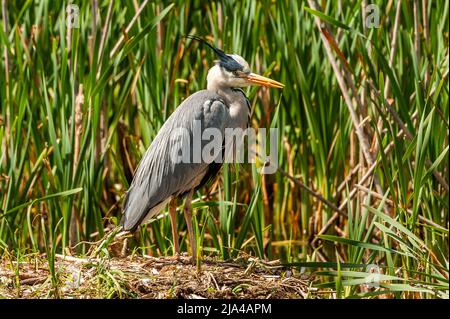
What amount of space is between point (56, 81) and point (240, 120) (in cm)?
95

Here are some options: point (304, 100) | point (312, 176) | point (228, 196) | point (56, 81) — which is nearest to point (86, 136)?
point (56, 81)

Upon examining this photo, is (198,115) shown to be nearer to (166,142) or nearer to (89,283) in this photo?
(166,142)

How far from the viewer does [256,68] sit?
4.97 meters

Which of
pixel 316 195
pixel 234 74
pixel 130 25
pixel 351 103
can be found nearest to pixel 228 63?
pixel 234 74

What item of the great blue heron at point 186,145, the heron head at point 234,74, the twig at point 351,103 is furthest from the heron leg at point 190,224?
the twig at point 351,103

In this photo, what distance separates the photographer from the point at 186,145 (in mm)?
4027

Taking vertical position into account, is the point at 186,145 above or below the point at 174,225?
above

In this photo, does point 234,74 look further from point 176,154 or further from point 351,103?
point 351,103

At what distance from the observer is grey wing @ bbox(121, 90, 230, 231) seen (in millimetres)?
3980

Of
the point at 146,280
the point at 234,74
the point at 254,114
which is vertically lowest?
the point at 146,280

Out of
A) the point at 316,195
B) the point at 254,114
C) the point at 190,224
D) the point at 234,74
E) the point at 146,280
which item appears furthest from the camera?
the point at 254,114

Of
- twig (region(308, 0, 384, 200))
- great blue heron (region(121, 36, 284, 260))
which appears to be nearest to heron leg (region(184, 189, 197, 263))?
great blue heron (region(121, 36, 284, 260))

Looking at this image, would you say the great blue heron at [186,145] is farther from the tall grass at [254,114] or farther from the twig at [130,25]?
the twig at [130,25]

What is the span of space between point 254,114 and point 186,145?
3.89 ft
